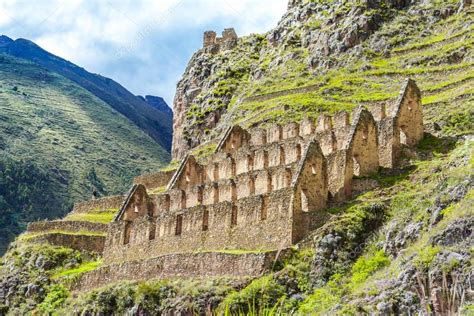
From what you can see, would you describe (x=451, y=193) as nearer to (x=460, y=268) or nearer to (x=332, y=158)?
(x=460, y=268)

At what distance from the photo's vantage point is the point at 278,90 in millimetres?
95000

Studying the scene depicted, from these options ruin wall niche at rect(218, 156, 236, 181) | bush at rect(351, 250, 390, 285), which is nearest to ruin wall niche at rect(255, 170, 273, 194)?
ruin wall niche at rect(218, 156, 236, 181)

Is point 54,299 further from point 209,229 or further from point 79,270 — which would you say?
point 209,229

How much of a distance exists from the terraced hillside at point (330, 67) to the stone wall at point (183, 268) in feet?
59.5

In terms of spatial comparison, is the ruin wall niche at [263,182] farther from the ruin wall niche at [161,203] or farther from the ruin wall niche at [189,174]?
the ruin wall niche at [189,174]

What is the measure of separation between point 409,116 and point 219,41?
90.3 m

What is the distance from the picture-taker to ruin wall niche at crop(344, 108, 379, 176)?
43.2 meters

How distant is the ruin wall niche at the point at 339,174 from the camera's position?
137 feet

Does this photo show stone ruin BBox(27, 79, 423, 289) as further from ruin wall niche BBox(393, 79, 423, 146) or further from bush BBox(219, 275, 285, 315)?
bush BBox(219, 275, 285, 315)

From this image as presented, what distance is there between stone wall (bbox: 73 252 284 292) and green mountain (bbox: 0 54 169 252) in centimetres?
6138

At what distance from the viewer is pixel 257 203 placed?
42.1m

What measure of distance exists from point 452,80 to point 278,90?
29535mm

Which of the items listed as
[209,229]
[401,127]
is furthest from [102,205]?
[401,127]

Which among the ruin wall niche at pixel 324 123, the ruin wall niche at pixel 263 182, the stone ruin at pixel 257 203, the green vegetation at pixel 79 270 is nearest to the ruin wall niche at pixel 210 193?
the stone ruin at pixel 257 203
